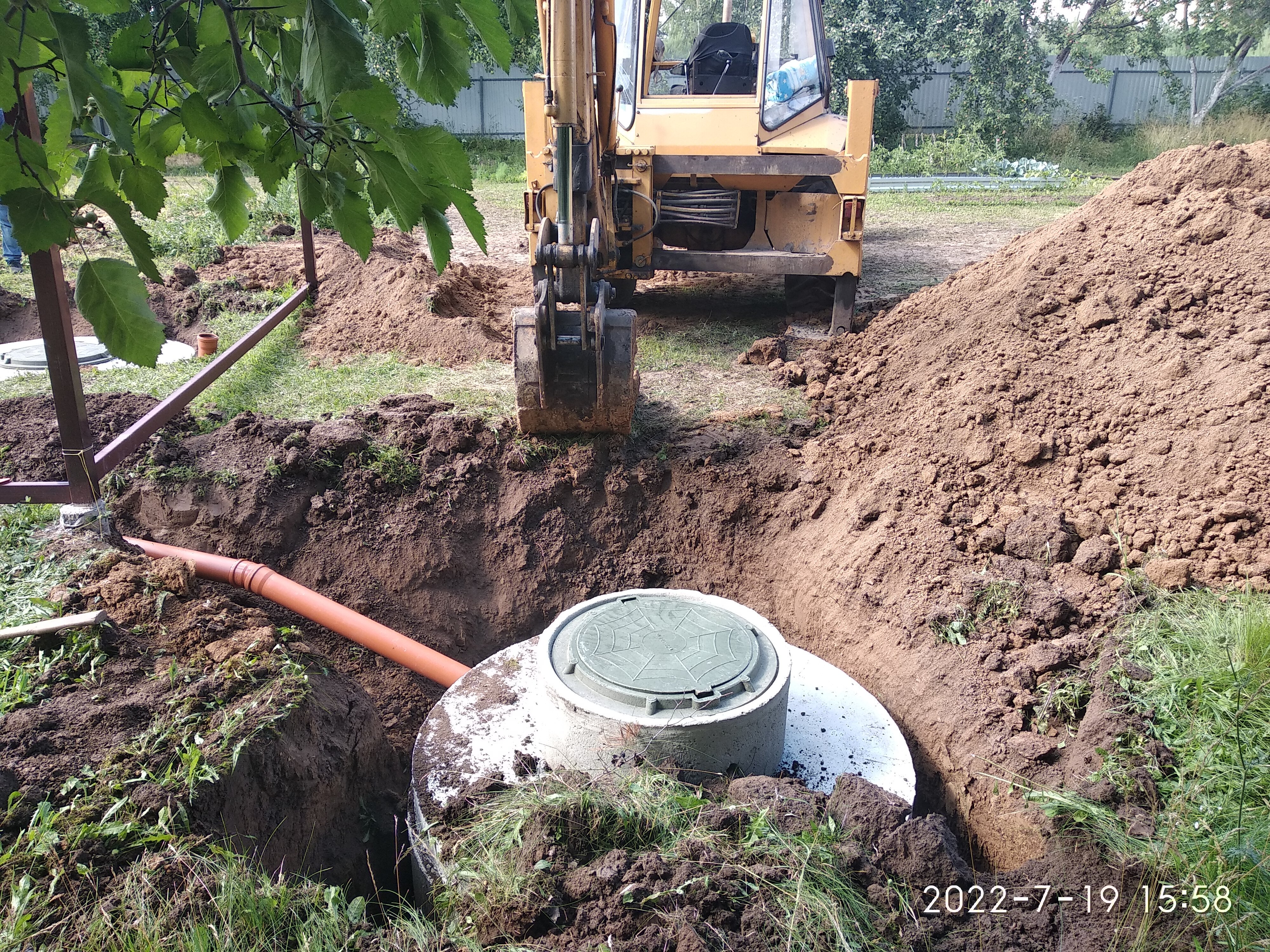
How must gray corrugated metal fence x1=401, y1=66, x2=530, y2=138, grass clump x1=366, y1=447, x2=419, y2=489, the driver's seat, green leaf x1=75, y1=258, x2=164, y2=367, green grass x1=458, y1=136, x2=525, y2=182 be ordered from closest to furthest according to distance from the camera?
green leaf x1=75, y1=258, x2=164, y2=367
grass clump x1=366, y1=447, x2=419, y2=489
the driver's seat
green grass x1=458, y1=136, x2=525, y2=182
gray corrugated metal fence x1=401, y1=66, x2=530, y2=138

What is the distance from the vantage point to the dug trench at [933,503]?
3.34 meters

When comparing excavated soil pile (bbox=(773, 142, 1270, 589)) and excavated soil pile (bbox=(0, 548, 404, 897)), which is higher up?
excavated soil pile (bbox=(773, 142, 1270, 589))

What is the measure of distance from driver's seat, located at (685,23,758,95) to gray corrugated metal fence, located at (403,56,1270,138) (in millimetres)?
15603

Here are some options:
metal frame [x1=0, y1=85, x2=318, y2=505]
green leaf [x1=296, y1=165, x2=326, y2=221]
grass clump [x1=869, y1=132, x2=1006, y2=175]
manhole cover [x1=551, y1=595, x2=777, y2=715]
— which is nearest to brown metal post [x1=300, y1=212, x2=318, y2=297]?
metal frame [x1=0, y1=85, x2=318, y2=505]

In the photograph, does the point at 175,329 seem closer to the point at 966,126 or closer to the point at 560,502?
the point at 560,502

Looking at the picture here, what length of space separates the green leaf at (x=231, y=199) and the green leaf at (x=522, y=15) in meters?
0.50

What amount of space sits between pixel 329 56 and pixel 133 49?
0.47 metres

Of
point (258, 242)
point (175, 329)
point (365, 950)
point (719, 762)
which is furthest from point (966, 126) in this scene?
point (365, 950)

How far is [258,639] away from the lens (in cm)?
316

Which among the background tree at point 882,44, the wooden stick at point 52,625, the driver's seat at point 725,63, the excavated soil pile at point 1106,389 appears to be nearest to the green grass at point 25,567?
the wooden stick at point 52,625

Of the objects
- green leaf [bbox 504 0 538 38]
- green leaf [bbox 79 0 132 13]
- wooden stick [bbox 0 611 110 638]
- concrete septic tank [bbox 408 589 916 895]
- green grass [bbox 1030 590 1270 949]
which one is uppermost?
green leaf [bbox 504 0 538 38]

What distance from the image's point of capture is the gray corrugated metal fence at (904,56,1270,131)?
22.3 metres

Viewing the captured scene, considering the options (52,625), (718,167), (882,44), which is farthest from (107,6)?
(882,44)

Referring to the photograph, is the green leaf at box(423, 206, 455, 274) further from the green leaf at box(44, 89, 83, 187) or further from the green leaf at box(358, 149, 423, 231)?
the green leaf at box(44, 89, 83, 187)
